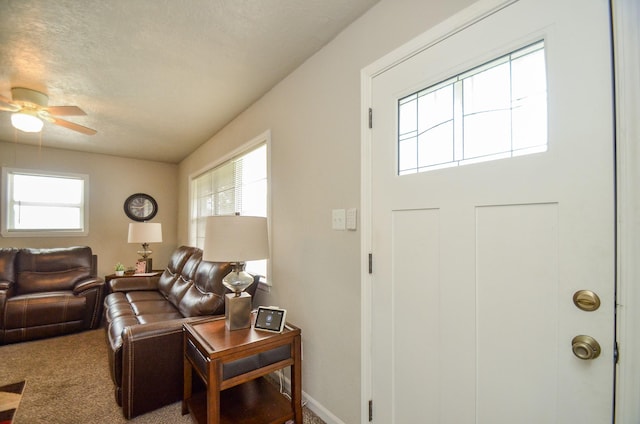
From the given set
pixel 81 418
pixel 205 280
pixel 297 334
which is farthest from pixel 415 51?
pixel 81 418

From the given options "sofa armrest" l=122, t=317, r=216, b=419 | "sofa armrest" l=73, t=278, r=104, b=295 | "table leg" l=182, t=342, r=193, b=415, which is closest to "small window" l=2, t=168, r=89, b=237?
"sofa armrest" l=73, t=278, r=104, b=295

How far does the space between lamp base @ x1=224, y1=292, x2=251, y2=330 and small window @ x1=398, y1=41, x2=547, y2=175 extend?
123 cm

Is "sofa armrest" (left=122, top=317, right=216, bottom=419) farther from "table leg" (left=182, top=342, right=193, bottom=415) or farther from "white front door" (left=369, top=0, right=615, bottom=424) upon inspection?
"white front door" (left=369, top=0, right=615, bottom=424)

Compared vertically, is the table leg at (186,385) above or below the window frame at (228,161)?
below

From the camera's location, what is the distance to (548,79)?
3.00ft

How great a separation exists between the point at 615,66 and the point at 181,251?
397 cm

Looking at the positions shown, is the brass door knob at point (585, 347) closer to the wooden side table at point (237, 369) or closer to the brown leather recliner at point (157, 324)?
the wooden side table at point (237, 369)

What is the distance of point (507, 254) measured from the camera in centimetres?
100

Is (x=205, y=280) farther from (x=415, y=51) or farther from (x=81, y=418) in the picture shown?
(x=415, y=51)

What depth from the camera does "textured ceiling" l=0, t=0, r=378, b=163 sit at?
5.07 ft

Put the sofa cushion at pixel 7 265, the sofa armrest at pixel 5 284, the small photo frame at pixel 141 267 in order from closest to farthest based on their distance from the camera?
the sofa armrest at pixel 5 284, the sofa cushion at pixel 7 265, the small photo frame at pixel 141 267

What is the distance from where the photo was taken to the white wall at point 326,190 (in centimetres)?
154

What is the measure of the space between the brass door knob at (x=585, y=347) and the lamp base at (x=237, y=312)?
1.54 m

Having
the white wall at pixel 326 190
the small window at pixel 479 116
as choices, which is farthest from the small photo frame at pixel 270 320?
the small window at pixel 479 116
